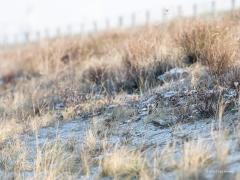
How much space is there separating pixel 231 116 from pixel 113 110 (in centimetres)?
213

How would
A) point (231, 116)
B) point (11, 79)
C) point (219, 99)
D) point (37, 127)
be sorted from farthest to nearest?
point (11, 79) → point (37, 127) → point (219, 99) → point (231, 116)

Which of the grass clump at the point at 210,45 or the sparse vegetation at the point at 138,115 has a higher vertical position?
the grass clump at the point at 210,45

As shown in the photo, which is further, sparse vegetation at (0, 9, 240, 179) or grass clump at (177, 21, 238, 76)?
grass clump at (177, 21, 238, 76)

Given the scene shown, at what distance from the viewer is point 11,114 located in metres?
8.66

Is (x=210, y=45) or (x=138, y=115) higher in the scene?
(x=210, y=45)

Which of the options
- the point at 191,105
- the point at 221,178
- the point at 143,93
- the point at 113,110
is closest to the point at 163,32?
the point at 143,93

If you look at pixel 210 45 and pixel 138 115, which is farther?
pixel 210 45

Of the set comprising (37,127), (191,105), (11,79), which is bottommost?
(11,79)

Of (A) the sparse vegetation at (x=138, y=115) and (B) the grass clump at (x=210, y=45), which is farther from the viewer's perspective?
(B) the grass clump at (x=210, y=45)

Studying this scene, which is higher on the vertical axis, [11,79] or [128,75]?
[128,75]

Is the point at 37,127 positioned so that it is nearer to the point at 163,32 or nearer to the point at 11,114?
the point at 11,114

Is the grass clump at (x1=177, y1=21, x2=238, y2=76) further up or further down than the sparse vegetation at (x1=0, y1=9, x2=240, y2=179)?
further up

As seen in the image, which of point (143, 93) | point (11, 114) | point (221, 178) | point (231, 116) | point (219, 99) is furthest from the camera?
point (11, 114)

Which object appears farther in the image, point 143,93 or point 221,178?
point 143,93
